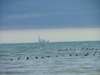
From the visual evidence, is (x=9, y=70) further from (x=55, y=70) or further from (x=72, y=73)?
(x=72, y=73)

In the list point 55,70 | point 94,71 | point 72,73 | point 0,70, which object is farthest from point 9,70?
point 94,71

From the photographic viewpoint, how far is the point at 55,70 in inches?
1218

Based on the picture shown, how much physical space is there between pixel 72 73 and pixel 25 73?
5.44 m

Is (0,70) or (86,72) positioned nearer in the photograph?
(86,72)

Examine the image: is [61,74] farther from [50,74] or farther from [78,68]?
[78,68]

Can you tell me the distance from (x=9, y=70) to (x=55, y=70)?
19.1 feet

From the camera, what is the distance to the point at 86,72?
29547mm

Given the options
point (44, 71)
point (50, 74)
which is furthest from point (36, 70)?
point (50, 74)

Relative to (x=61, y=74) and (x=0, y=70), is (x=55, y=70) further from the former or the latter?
(x=0, y=70)

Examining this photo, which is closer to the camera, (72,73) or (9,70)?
(72,73)

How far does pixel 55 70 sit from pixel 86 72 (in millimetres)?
3827

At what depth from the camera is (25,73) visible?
29594 millimetres

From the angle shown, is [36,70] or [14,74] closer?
[14,74]

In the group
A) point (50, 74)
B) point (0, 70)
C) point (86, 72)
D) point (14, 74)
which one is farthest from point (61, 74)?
point (0, 70)
